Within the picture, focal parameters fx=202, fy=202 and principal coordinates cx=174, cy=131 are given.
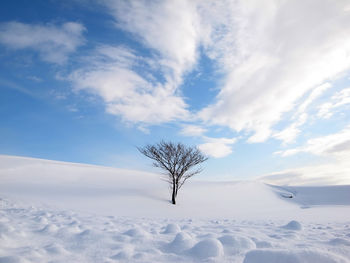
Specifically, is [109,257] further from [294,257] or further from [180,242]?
[294,257]

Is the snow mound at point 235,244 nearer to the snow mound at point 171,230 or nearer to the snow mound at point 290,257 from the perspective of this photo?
the snow mound at point 290,257

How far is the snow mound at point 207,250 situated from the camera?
2023 mm

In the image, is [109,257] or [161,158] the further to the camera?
[161,158]

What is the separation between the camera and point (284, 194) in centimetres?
2491

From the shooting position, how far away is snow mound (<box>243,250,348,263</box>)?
1602 mm

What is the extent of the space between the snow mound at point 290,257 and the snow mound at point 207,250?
Answer: 0.37 m

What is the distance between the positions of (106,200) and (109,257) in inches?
428

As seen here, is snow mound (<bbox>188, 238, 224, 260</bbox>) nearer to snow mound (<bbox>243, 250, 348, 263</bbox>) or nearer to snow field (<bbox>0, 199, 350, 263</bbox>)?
snow field (<bbox>0, 199, 350, 263</bbox>)

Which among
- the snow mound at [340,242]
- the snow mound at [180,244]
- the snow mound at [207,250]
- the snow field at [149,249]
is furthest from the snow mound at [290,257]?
the snow mound at [340,242]

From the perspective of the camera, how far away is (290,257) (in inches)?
65.3

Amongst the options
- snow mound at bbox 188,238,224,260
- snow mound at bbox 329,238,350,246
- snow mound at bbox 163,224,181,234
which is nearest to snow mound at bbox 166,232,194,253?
snow mound at bbox 188,238,224,260

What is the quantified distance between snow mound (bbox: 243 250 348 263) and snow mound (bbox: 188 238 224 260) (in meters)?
0.37

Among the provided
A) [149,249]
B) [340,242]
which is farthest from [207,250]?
[340,242]

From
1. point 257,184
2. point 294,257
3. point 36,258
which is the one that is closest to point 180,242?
point 294,257
